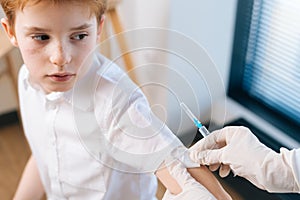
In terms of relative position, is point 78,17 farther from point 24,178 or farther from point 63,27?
point 24,178

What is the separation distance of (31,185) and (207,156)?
2.18 feet

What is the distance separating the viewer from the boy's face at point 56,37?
2.37ft

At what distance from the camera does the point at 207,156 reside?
67 cm

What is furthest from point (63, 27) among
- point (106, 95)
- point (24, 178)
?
point (24, 178)

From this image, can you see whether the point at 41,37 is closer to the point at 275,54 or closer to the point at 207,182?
the point at 207,182

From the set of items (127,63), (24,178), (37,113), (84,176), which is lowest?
(24,178)

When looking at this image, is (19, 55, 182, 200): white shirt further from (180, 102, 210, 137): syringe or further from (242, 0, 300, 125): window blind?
(242, 0, 300, 125): window blind

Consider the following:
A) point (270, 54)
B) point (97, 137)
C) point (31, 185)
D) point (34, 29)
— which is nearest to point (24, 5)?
point (34, 29)

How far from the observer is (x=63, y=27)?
0.73 m

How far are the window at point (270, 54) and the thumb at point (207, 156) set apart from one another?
709 millimetres

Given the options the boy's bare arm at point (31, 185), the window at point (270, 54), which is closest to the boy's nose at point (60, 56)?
the boy's bare arm at point (31, 185)

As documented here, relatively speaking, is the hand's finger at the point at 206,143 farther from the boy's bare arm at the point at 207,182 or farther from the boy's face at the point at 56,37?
the boy's face at the point at 56,37

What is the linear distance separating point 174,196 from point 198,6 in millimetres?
951

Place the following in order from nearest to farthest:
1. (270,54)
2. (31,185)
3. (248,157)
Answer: (248,157) < (31,185) < (270,54)
